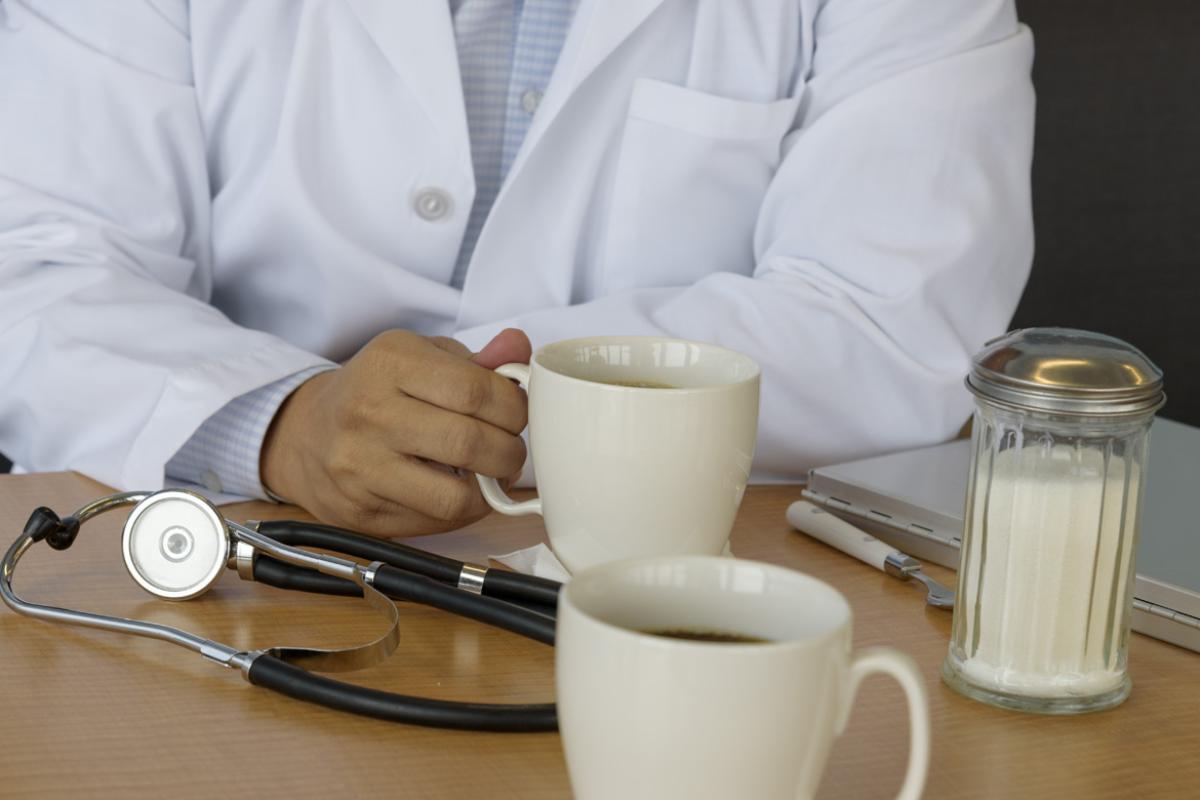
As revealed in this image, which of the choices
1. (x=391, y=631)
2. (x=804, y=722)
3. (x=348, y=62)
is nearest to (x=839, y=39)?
(x=348, y=62)

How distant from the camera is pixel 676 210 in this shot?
1.12 m

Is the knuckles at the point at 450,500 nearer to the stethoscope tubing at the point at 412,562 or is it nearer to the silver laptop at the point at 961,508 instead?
the stethoscope tubing at the point at 412,562

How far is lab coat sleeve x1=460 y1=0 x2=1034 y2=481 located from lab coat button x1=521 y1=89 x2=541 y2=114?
19 centimetres

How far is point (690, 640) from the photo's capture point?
0.40 meters

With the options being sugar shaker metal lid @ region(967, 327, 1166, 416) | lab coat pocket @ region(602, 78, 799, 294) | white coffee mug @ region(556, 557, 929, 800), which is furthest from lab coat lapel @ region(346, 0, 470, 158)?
white coffee mug @ region(556, 557, 929, 800)

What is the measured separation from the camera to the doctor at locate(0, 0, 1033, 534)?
96 centimetres

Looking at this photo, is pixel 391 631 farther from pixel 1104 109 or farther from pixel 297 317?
pixel 1104 109

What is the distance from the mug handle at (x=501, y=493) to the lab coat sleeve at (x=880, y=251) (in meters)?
0.26

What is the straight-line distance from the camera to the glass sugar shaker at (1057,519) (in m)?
0.54

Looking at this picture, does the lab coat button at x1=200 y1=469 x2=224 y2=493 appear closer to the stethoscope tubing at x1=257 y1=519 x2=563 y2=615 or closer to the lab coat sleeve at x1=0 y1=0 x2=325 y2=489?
the lab coat sleeve at x1=0 y1=0 x2=325 y2=489

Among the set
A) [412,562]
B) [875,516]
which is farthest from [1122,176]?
[412,562]

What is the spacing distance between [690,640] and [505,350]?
0.34 metres

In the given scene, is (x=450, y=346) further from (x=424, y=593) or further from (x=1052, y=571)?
(x=1052, y=571)

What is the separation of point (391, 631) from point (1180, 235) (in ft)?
5.13
